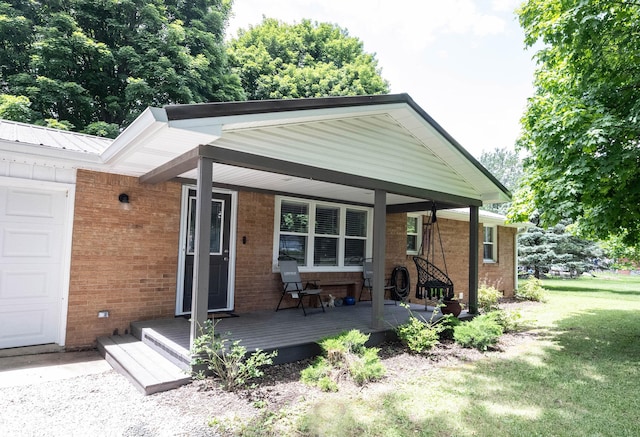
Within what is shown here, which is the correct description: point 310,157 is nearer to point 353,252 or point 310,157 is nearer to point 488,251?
point 353,252

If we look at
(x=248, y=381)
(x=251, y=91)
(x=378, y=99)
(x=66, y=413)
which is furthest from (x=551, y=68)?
(x=251, y=91)

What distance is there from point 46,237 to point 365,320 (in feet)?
16.3

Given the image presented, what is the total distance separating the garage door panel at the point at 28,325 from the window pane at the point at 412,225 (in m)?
7.96

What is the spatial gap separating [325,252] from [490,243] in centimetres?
732

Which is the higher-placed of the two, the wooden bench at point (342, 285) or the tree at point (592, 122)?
the tree at point (592, 122)

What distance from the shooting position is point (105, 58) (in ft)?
43.3

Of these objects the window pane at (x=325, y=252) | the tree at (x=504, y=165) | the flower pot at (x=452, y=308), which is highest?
the tree at (x=504, y=165)

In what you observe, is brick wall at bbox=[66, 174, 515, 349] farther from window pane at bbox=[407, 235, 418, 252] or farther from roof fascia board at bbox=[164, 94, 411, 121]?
window pane at bbox=[407, 235, 418, 252]

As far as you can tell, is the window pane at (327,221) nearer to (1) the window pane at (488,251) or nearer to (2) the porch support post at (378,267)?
(2) the porch support post at (378,267)

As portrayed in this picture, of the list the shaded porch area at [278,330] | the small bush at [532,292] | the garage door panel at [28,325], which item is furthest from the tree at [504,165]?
the garage door panel at [28,325]

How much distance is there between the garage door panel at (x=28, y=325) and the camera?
16.0ft

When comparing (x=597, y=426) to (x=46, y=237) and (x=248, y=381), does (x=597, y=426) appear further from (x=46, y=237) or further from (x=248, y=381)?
(x=46, y=237)

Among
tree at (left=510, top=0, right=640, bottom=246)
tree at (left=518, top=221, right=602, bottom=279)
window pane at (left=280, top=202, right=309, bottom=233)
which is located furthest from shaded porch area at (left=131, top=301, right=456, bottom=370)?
tree at (left=518, top=221, right=602, bottom=279)

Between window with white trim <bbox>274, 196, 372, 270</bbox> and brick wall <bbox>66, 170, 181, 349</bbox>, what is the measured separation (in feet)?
6.77
